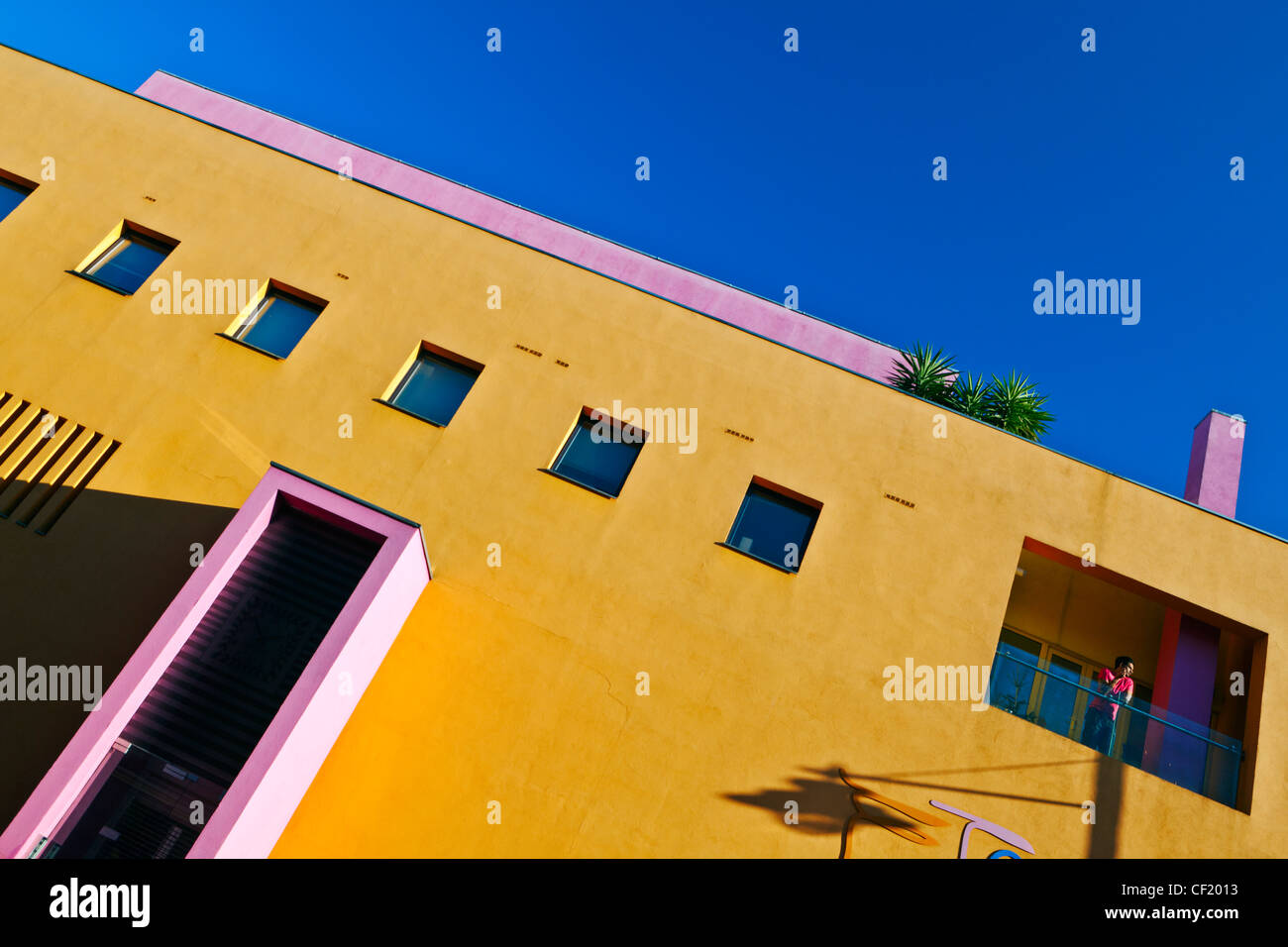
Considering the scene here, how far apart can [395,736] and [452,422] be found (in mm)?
4084

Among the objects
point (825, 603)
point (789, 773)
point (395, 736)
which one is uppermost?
point (825, 603)

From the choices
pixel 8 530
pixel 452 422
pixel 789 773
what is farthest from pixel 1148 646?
pixel 8 530

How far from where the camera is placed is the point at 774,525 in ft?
34.1

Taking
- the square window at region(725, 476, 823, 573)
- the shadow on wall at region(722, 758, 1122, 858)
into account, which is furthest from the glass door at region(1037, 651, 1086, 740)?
the square window at region(725, 476, 823, 573)

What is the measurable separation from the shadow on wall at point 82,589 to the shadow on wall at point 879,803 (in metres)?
7.02

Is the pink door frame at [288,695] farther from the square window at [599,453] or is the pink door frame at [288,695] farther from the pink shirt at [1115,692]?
the pink shirt at [1115,692]

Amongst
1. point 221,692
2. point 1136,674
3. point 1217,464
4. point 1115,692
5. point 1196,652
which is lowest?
point 221,692

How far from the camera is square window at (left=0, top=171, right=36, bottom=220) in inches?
482

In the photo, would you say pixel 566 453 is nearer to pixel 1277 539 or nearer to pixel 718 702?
pixel 718 702

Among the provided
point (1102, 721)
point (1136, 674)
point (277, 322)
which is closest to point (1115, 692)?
point (1102, 721)

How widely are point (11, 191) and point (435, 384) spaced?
25.5ft

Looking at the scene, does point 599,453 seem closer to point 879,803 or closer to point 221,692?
point 221,692

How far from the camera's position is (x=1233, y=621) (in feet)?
32.5
